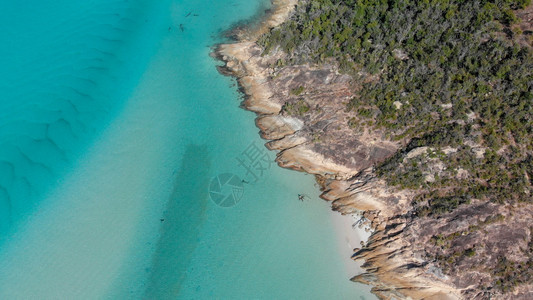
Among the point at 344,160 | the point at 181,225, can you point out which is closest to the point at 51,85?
the point at 181,225

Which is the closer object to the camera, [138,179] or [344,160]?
[344,160]

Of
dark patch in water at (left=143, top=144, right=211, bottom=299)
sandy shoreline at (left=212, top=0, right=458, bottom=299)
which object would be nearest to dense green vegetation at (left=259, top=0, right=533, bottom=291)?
sandy shoreline at (left=212, top=0, right=458, bottom=299)

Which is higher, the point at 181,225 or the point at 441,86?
the point at 441,86

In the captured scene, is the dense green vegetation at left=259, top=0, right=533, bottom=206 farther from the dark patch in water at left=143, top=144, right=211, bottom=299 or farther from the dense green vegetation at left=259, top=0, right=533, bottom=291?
the dark patch in water at left=143, top=144, right=211, bottom=299

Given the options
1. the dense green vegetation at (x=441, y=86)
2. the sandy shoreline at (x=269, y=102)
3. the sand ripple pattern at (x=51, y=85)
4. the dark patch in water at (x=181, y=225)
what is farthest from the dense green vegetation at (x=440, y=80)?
the sand ripple pattern at (x=51, y=85)

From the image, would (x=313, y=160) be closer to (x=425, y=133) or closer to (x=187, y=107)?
(x=425, y=133)

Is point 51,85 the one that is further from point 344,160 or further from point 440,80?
point 440,80

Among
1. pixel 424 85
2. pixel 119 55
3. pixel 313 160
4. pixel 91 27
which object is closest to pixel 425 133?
pixel 424 85
